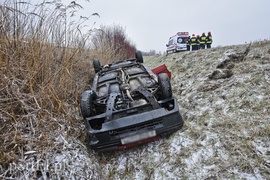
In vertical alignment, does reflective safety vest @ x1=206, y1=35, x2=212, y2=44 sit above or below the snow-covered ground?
above

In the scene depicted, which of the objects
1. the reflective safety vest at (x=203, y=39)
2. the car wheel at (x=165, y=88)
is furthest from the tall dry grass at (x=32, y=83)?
the reflective safety vest at (x=203, y=39)

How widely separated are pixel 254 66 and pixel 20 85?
11.7ft

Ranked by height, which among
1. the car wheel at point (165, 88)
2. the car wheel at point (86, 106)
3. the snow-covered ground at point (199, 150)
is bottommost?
the snow-covered ground at point (199, 150)

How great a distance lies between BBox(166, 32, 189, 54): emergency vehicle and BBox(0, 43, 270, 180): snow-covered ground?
23.1 ft

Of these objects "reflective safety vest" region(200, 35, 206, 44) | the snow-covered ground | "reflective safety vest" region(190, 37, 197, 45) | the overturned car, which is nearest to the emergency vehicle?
"reflective safety vest" region(190, 37, 197, 45)

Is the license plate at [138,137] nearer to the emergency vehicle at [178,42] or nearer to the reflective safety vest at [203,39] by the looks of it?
the reflective safety vest at [203,39]

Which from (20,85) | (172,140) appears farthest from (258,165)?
(20,85)

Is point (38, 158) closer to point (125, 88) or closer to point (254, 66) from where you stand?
point (125, 88)

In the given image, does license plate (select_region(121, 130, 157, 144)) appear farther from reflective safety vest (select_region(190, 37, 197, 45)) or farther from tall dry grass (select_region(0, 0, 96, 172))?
reflective safety vest (select_region(190, 37, 197, 45))

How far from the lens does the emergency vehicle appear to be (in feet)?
32.5

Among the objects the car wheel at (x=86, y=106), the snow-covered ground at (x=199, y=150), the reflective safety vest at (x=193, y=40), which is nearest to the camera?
the snow-covered ground at (x=199, y=150)

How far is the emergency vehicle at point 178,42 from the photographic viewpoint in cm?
991

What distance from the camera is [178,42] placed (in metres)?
10.0

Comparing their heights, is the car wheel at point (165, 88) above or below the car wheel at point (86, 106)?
above
